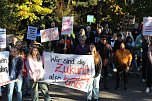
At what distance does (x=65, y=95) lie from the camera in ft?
40.9

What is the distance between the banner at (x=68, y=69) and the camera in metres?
11.2

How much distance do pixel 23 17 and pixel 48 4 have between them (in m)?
4.77

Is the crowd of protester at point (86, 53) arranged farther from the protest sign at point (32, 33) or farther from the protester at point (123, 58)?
the protest sign at point (32, 33)

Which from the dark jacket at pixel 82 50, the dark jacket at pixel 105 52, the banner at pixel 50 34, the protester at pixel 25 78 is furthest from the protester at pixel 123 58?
the protester at pixel 25 78

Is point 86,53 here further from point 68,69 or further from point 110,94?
point 110,94

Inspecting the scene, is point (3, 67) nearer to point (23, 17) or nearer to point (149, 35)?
point (149, 35)

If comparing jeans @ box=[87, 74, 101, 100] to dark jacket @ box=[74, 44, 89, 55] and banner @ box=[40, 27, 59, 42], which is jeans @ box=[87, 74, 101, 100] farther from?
banner @ box=[40, 27, 59, 42]

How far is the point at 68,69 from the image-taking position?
37.3ft

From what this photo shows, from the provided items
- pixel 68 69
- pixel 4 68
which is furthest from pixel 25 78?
pixel 68 69

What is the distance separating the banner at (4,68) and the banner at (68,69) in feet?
3.54

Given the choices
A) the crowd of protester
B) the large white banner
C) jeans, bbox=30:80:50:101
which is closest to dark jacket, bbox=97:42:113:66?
the crowd of protester

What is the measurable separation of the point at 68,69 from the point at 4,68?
1.76 m

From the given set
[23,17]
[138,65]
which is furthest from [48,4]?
[138,65]

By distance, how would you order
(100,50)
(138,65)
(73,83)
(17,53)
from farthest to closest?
(138,65) → (100,50) → (73,83) → (17,53)
